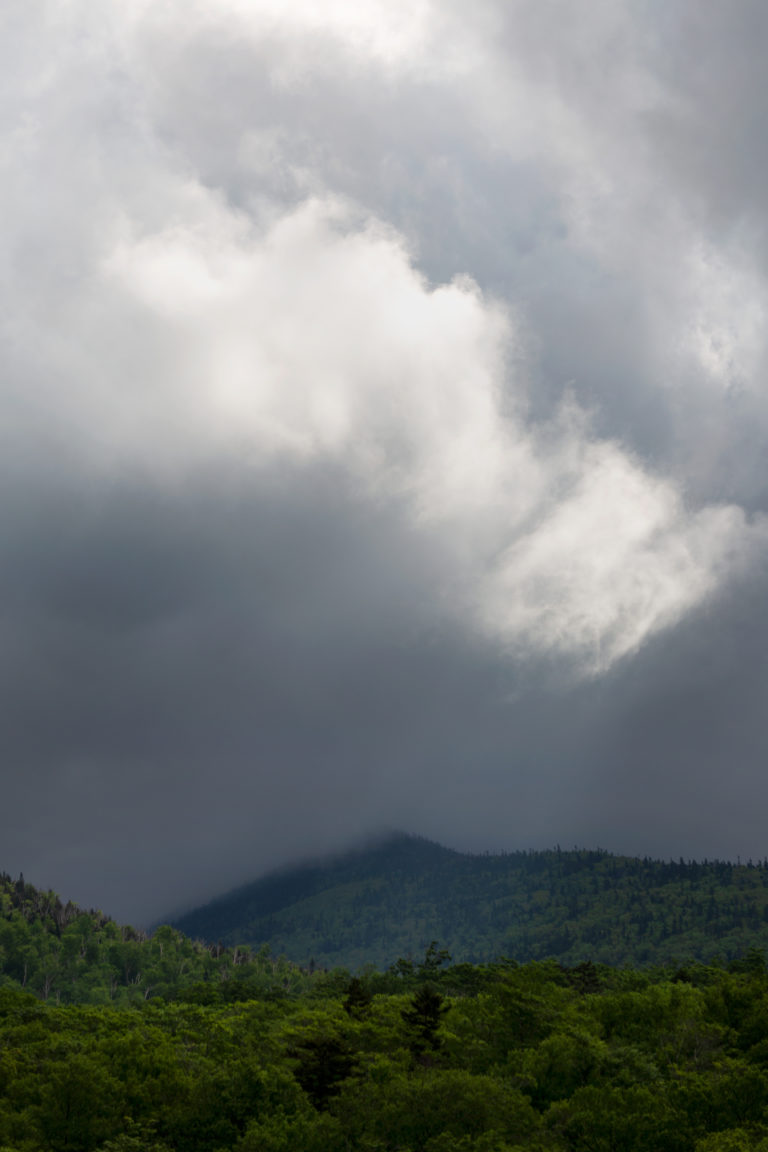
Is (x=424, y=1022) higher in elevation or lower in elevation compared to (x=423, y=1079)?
higher

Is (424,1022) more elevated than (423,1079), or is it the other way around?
(424,1022)

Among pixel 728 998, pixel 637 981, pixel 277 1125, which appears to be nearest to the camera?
pixel 277 1125

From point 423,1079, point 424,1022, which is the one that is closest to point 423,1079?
point 423,1079

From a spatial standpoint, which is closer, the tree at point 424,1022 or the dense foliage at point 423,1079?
the dense foliage at point 423,1079

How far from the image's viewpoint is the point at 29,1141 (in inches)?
3120

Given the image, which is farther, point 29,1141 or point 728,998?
point 728,998

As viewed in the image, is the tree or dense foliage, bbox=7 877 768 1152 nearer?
dense foliage, bbox=7 877 768 1152

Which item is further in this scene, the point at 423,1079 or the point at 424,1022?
the point at 424,1022

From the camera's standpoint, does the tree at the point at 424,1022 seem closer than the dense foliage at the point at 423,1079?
No

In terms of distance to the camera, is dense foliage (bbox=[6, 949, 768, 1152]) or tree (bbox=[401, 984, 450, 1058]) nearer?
dense foliage (bbox=[6, 949, 768, 1152])

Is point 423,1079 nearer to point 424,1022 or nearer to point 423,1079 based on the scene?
point 423,1079

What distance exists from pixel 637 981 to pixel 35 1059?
87.4 metres

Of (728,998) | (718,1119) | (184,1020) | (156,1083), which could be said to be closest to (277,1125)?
(156,1083)

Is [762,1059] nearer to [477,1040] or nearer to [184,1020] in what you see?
[477,1040]
